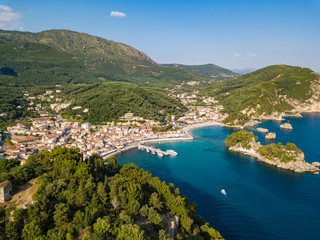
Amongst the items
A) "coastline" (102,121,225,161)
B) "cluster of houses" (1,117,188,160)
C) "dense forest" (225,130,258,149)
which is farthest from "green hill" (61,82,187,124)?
"dense forest" (225,130,258,149)

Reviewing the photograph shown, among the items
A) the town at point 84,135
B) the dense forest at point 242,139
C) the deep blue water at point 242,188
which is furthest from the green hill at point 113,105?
the dense forest at point 242,139

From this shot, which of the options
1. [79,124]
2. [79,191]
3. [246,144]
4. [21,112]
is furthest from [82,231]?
[21,112]

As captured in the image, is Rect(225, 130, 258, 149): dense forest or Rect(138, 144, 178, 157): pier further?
Rect(225, 130, 258, 149): dense forest

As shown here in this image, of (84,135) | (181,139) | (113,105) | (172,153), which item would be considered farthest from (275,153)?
(113,105)

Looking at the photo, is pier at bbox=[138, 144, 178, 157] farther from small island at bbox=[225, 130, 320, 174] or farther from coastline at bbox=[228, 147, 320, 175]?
coastline at bbox=[228, 147, 320, 175]

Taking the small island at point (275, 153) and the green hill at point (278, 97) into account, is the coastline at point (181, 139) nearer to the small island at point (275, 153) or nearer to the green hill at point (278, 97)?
the green hill at point (278, 97)

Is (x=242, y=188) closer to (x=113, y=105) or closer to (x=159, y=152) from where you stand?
(x=159, y=152)
